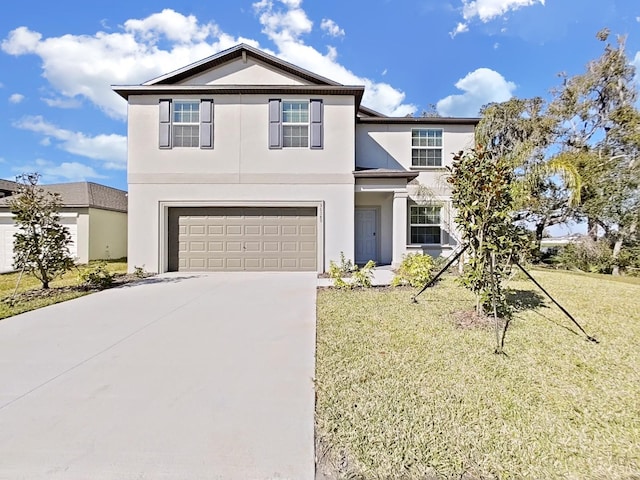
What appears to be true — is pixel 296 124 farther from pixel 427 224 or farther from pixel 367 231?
pixel 427 224

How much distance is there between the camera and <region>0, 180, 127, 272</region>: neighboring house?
1523 centimetres

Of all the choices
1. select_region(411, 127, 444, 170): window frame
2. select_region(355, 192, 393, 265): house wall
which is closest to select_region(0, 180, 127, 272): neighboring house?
select_region(355, 192, 393, 265): house wall

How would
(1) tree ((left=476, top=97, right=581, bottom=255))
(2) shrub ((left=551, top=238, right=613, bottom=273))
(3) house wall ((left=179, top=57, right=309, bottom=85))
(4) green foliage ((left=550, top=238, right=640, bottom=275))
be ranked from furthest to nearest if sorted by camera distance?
(1) tree ((left=476, top=97, right=581, bottom=255))
(2) shrub ((left=551, top=238, right=613, bottom=273))
(4) green foliage ((left=550, top=238, right=640, bottom=275))
(3) house wall ((left=179, top=57, right=309, bottom=85))

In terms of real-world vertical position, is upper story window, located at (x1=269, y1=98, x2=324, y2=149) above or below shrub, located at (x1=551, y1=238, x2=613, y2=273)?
above

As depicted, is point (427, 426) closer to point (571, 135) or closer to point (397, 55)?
point (397, 55)

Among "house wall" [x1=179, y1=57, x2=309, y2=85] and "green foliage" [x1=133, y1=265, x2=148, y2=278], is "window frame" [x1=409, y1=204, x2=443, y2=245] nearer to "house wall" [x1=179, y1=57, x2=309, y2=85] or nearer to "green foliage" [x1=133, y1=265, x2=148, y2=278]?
"house wall" [x1=179, y1=57, x2=309, y2=85]

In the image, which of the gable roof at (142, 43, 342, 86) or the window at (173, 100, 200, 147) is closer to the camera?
the window at (173, 100, 200, 147)

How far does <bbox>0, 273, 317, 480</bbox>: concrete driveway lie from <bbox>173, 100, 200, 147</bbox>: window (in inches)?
281

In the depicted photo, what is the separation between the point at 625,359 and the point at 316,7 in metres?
13.6

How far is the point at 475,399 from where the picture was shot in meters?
3.20

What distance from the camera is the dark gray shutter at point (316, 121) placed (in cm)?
1179

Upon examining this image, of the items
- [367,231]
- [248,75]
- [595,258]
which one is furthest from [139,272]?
[595,258]

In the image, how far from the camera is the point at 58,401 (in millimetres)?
3268

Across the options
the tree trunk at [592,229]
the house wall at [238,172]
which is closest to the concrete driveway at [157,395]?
the house wall at [238,172]
